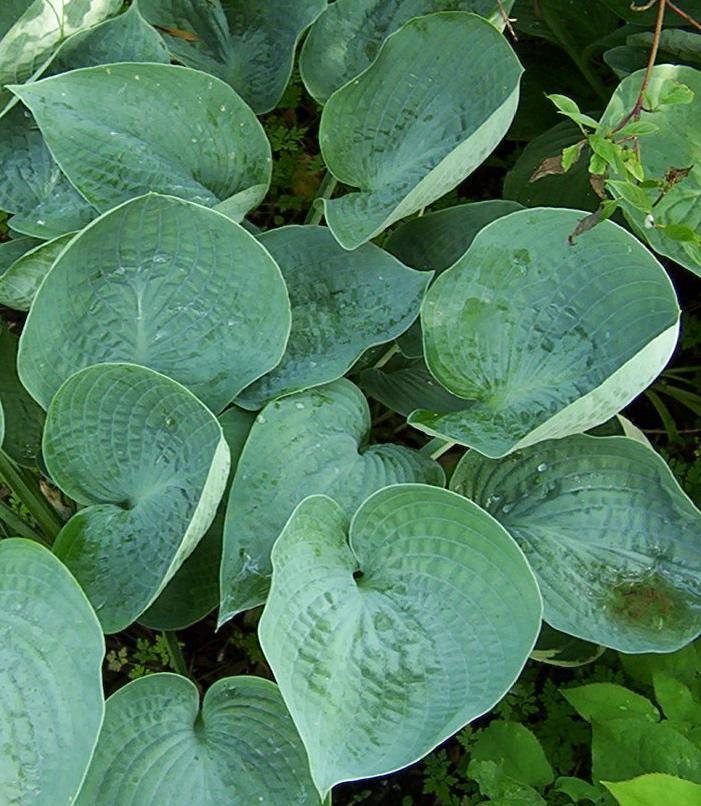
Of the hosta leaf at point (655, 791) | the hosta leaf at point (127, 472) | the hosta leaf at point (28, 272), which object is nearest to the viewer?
the hosta leaf at point (655, 791)

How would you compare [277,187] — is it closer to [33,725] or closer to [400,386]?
[400,386]

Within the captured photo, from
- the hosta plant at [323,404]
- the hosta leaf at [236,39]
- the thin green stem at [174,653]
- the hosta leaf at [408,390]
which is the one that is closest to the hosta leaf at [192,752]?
the hosta plant at [323,404]

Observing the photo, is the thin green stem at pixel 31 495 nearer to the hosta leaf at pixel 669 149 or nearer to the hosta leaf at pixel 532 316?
the hosta leaf at pixel 532 316

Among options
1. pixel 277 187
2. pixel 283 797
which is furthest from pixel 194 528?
pixel 277 187

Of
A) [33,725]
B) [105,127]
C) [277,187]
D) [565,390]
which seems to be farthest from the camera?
[277,187]

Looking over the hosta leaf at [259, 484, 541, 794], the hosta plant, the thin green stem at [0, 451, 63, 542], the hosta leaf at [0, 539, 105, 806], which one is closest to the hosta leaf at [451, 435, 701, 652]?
the hosta plant

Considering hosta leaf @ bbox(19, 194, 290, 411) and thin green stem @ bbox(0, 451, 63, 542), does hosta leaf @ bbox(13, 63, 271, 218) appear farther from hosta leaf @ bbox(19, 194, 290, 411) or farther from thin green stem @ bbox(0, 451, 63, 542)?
thin green stem @ bbox(0, 451, 63, 542)
